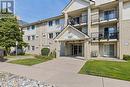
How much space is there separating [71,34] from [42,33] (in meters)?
12.1

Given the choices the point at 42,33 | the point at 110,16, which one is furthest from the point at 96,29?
the point at 42,33

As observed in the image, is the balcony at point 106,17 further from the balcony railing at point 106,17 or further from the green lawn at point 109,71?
the green lawn at point 109,71

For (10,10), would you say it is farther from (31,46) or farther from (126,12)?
(126,12)

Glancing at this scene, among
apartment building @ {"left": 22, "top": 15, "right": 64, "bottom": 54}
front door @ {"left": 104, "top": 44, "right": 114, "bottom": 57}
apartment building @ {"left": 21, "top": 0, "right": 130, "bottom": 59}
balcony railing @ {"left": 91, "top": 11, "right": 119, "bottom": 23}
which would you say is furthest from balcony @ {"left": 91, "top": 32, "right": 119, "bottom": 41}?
apartment building @ {"left": 22, "top": 15, "right": 64, "bottom": 54}

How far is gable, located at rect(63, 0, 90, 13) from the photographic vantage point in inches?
1067

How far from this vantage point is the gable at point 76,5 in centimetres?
2711

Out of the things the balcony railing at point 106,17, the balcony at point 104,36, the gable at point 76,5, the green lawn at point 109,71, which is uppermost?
the gable at point 76,5

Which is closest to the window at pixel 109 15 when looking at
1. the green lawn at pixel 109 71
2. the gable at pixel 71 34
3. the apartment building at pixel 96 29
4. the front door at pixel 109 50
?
the apartment building at pixel 96 29

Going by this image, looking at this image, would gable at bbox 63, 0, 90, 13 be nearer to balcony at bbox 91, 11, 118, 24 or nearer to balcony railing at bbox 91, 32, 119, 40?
balcony at bbox 91, 11, 118, 24

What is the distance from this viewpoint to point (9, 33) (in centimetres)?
2922

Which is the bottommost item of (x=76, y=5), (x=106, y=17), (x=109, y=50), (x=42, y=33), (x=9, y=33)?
(x=109, y=50)

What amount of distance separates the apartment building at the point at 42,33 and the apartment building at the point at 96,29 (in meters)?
2.61

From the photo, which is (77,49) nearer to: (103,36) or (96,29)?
(96,29)

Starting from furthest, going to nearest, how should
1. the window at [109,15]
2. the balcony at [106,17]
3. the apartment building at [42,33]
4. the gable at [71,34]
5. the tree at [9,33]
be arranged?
the apartment building at [42,33]
the tree at [9,33]
the window at [109,15]
the balcony at [106,17]
the gable at [71,34]
